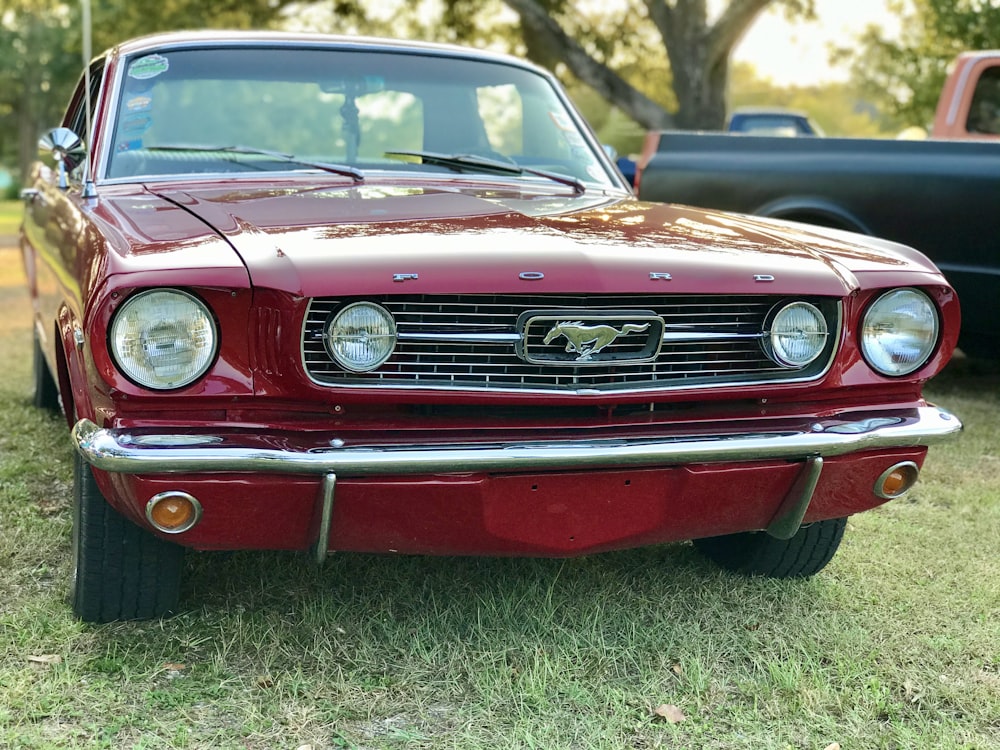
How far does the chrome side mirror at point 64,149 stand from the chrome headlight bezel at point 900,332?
233 cm

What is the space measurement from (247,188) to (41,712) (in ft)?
4.97

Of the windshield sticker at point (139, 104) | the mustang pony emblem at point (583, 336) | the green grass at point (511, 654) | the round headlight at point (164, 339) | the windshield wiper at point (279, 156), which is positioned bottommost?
the green grass at point (511, 654)

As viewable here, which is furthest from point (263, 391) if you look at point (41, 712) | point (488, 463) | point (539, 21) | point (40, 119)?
point (40, 119)

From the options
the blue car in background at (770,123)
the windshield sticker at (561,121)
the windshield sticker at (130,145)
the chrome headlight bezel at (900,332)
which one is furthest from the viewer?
the blue car in background at (770,123)

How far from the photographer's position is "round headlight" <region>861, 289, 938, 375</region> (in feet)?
8.68

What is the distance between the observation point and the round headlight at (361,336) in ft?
7.29

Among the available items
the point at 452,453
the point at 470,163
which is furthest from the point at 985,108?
the point at 452,453

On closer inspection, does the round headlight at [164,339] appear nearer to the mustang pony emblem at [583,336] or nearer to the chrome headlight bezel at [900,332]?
the mustang pony emblem at [583,336]

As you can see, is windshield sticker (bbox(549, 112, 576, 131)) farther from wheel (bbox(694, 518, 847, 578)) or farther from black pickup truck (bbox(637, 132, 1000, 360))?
black pickup truck (bbox(637, 132, 1000, 360))

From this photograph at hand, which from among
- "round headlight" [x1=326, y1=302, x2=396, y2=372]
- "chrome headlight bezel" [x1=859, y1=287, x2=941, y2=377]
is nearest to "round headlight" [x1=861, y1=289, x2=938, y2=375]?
"chrome headlight bezel" [x1=859, y1=287, x2=941, y2=377]

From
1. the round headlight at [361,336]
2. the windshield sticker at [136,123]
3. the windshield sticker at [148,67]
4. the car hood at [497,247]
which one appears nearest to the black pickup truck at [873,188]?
the car hood at [497,247]

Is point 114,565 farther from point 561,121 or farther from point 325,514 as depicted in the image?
point 561,121

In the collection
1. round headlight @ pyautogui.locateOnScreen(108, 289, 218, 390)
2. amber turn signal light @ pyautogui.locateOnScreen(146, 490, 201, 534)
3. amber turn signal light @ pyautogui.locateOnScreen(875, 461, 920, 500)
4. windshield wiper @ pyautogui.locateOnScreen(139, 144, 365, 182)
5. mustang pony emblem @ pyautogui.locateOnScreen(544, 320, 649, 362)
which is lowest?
amber turn signal light @ pyautogui.locateOnScreen(146, 490, 201, 534)

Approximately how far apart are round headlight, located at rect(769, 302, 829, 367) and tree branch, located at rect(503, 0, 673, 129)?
13387 millimetres
